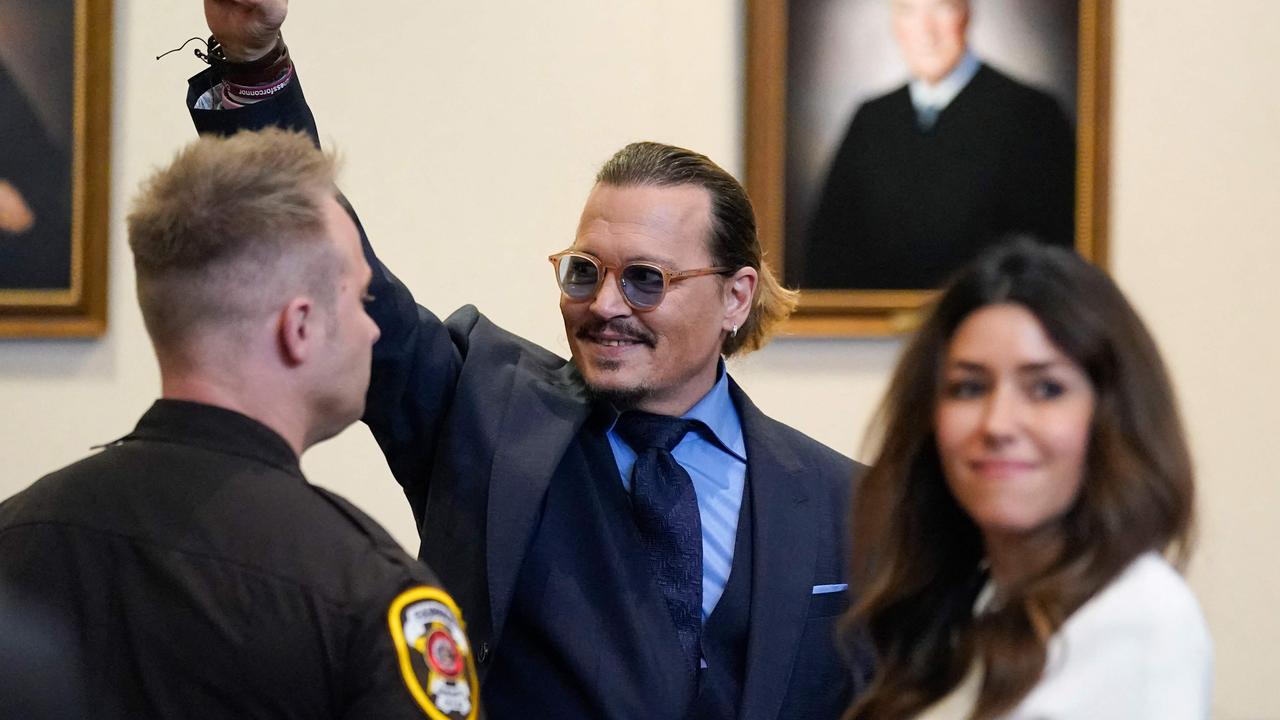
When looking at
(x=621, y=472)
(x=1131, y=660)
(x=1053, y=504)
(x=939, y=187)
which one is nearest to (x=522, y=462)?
(x=621, y=472)

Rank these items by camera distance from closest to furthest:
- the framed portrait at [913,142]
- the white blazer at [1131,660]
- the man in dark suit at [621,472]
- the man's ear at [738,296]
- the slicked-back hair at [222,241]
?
the white blazer at [1131,660], the slicked-back hair at [222,241], the man in dark suit at [621,472], the man's ear at [738,296], the framed portrait at [913,142]

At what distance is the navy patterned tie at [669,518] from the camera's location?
2303 mm

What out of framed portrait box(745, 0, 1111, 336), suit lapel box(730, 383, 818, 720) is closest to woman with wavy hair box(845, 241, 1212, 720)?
suit lapel box(730, 383, 818, 720)

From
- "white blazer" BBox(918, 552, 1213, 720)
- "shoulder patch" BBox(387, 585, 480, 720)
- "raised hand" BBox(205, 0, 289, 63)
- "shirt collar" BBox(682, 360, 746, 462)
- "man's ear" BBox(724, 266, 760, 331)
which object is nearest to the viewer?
"white blazer" BBox(918, 552, 1213, 720)

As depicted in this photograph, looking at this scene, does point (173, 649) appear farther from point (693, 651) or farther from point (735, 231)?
point (735, 231)

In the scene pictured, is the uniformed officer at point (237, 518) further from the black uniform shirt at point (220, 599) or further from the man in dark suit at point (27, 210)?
the man in dark suit at point (27, 210)

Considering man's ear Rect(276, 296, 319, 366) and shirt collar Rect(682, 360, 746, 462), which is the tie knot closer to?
shirt collar Rect(682, 360, 746, 462)

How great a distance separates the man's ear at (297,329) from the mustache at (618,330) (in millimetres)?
889

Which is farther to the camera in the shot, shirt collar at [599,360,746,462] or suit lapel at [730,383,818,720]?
shirt collar at [599,360,746,462]

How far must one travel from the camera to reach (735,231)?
8.61 feet

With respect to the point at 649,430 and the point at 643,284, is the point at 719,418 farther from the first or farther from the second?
the point at 643,284

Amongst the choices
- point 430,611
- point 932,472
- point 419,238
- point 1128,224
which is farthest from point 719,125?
point 430,611

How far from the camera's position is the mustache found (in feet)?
8.02

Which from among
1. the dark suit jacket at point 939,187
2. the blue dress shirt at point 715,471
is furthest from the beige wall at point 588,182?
the blue dress shirt at point 715,471
